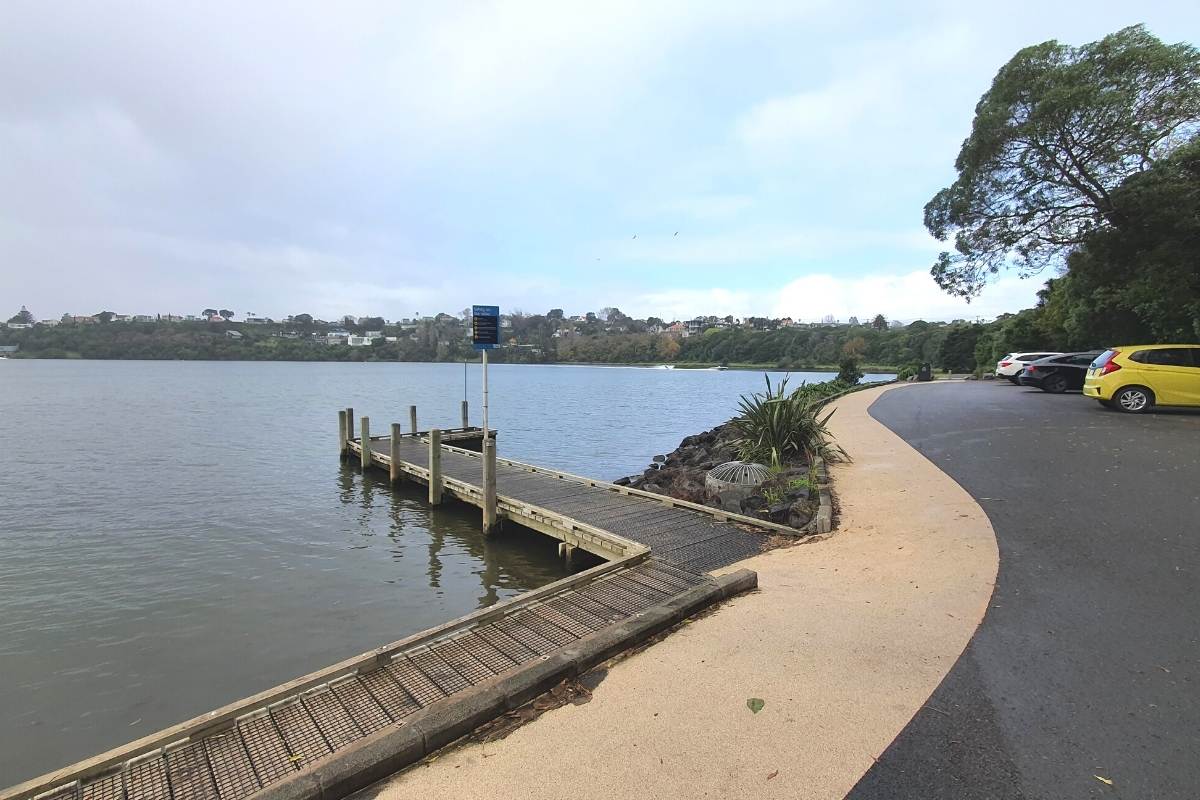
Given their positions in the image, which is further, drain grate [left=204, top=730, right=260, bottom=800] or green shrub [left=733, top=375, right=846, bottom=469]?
green shrub [left=733, top=375, right=846, bottom=469]

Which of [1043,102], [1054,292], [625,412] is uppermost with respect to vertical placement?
[1043,102]

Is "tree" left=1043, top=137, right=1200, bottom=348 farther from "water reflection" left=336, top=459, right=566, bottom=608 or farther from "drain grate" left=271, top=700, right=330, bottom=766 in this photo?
"drain grate" left=271, top=700, right=330, bottom=766

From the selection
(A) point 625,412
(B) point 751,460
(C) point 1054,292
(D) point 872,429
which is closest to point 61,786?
(B) point 751,460

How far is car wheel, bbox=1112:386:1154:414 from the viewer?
44.5 feet

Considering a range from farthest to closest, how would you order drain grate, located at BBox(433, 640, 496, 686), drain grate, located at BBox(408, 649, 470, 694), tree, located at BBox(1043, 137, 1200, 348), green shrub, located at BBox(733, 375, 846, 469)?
tree, located at BBox(1043, 137, 1200, 348) < green shrub, located at BBox(733, 375, 846, 469) < drain grate, located at BBox(433, 640, 496, 686) < drain grate, located at BBox(408, 649, 470, 694)

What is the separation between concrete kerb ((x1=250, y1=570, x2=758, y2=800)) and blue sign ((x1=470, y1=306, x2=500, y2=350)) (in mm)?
9642

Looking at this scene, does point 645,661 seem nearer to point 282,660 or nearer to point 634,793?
point 634,793

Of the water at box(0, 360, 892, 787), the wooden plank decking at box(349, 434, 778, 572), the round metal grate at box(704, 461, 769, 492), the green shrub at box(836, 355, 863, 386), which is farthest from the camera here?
the green shrub at box(836, 355, 863, 386)

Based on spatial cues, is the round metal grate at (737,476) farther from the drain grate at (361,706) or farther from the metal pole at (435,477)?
the drain grate at (361,706)

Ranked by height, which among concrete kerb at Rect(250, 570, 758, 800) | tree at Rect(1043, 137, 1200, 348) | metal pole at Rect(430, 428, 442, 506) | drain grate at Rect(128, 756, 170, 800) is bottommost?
metal pole at Rect(430, 428, 442, 506)

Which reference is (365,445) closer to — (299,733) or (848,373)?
(299,733)

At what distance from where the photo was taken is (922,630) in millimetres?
4070

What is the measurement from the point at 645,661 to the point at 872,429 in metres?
12.2

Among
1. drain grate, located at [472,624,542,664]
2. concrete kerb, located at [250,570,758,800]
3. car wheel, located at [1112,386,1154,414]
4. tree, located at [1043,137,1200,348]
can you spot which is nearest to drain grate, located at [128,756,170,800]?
concrete kerb, located at [250,570,758,800]
